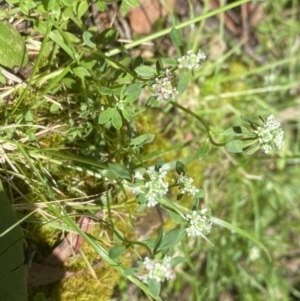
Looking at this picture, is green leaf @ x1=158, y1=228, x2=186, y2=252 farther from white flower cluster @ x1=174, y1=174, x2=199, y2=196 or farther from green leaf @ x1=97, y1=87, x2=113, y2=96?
green leaf @ x1=97, y1=87, x2=113, y2=96

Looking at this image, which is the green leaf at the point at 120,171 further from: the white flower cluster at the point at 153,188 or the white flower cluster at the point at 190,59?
the white flower cluster at the point at 190,59

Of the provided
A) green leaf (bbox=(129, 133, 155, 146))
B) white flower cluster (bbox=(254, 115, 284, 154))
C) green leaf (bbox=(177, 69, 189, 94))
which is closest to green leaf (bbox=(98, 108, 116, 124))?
green leaf (bbox=(129, 133, 155, 146))

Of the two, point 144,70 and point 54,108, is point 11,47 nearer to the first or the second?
point 54,108

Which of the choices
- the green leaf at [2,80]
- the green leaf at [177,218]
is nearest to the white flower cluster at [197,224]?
the green leaf at [177,218]

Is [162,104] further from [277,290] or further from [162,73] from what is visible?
[277,290]

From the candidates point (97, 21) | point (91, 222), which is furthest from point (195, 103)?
point (91, 222)
